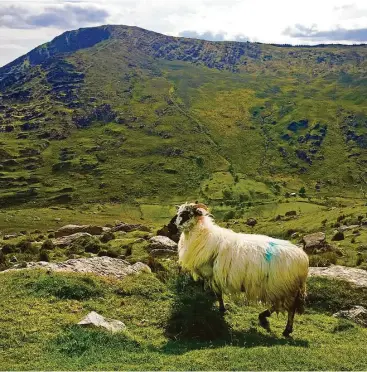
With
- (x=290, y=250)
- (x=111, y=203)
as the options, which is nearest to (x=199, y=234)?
(x=290, y=250)

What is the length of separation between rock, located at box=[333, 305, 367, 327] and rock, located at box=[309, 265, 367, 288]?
2.19 meters

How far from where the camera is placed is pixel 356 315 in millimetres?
19984

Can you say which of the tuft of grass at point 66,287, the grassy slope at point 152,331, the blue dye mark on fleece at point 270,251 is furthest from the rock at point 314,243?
the tuft of grass at point 66,287

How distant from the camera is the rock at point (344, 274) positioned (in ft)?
74.9

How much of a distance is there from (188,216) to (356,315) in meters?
8.89

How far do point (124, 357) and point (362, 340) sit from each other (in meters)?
9.20

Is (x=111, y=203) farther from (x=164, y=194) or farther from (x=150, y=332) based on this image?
(x=150, y=332)

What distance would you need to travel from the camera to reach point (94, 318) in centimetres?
1559

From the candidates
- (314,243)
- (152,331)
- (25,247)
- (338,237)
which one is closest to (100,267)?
(152,331)

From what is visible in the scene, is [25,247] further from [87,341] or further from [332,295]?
[87,341]

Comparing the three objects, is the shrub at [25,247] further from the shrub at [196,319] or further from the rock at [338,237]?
the rock at [338,237]

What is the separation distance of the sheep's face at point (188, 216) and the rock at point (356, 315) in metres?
8.11

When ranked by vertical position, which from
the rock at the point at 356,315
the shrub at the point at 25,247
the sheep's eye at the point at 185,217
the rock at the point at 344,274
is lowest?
the shrub at the point at 25,247

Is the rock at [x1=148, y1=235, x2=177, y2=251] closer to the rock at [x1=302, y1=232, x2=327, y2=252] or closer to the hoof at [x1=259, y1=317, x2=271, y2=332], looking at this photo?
the rock at [x1=302, y1=232, x2=327, y2=252]
